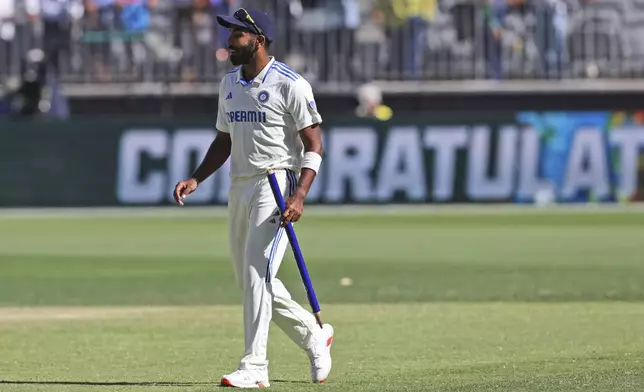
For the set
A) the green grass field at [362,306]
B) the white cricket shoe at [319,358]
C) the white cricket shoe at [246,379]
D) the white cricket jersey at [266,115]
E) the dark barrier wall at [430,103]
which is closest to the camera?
the white cricket shoe at [246,379]

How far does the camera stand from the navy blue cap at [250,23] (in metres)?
8.14

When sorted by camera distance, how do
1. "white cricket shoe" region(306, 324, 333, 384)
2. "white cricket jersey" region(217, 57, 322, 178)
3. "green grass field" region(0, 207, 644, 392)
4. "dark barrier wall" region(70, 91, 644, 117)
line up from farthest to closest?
"dark barrier wall" region(70, 91, 644, 117)
"green grass field" region(0, 207, 644, 392)
"white cricket shoe" region(306, 324, 333, 384)
"white cricket jersey" region(217, 57, 322, 178)

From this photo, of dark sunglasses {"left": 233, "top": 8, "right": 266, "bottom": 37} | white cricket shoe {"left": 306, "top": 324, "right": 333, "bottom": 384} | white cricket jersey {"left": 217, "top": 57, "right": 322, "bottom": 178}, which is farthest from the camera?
white cricket shoe {"left": 306, "top": 324, "right": 333, "bottom": 384}

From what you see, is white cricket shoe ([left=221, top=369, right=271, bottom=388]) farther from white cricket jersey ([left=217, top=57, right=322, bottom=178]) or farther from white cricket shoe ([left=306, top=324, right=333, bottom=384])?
white cricket jersey ([left=217, top=57, right=322, bottom=178])

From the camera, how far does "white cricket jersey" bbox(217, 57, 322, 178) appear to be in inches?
326

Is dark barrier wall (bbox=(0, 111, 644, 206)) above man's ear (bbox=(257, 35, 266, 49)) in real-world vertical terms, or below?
below

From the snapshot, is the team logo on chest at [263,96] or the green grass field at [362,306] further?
the green grass field at [362,306]

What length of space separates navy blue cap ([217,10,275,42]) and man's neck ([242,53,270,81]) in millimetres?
109

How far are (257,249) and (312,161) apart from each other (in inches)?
22.5

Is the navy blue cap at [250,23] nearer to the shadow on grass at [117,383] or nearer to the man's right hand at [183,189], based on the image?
the man's right hand at [183,189]

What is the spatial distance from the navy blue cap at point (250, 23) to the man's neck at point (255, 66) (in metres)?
0.11

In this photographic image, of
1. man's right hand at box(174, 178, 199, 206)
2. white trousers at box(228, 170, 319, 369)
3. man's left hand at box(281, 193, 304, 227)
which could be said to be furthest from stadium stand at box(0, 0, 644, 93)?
man's left hand at box(281, 193, 304, 227)

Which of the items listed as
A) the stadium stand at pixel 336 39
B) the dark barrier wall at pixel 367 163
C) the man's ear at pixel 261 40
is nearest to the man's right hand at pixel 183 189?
the man's ear at pixel 261 40

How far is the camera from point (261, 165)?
8.27 m
